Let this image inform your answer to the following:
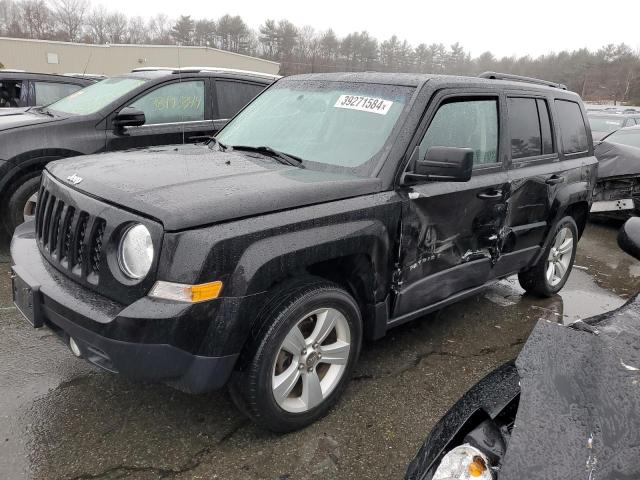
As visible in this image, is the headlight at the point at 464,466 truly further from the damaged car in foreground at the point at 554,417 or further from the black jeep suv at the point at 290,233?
the black jeep suv at the point at 290,233

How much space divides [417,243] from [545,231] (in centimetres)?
176

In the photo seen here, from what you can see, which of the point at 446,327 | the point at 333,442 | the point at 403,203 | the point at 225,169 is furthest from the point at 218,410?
the point at 446,327

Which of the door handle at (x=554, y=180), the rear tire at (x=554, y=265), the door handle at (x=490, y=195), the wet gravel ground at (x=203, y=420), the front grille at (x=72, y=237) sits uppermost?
the door handle at (x=554, y=180)

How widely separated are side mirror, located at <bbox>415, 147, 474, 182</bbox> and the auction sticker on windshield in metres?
0.50

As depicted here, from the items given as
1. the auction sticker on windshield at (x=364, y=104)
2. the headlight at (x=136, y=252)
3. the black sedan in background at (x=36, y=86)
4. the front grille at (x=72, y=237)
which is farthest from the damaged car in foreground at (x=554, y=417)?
the black sedan in background at (x=36, y=86)

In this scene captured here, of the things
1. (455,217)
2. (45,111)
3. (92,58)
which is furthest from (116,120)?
(92,58)

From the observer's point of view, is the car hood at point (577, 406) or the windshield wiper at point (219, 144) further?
the windshield wiper at point (219, 144)

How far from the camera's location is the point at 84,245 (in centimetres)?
234

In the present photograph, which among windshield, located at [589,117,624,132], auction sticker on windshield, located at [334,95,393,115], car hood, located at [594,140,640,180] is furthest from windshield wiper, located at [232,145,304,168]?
windshield, located at [589,117,624,132]

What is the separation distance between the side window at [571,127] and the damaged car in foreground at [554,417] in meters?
2.78

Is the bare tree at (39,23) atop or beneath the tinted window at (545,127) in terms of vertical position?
atop

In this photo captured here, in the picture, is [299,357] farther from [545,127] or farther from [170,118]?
[170,118]

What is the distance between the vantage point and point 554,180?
4023 mm

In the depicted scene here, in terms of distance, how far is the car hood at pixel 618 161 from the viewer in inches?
290
